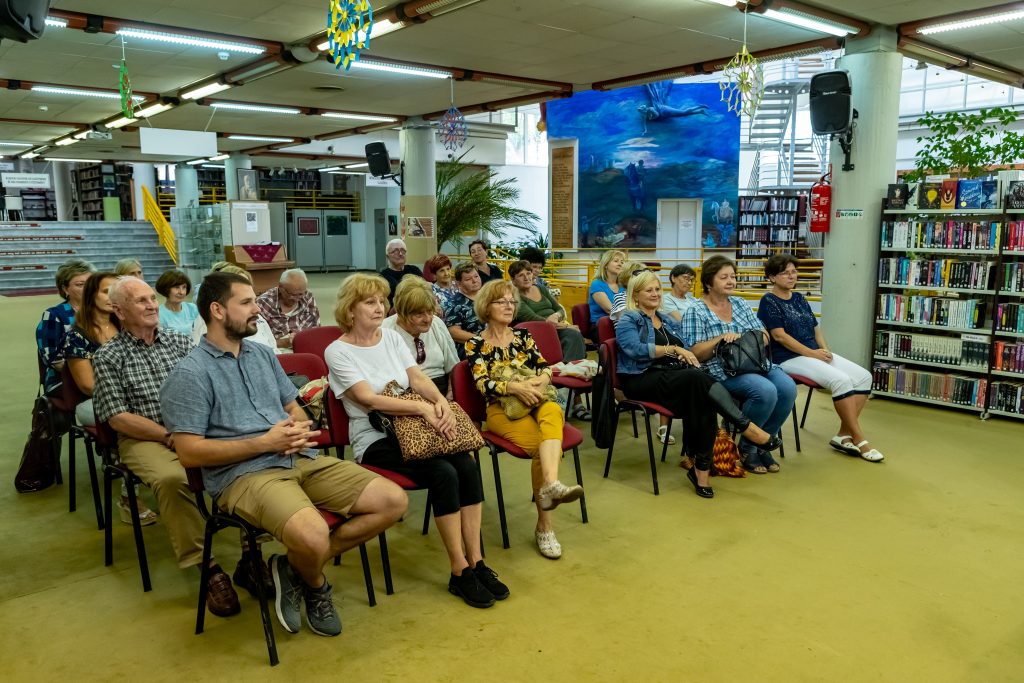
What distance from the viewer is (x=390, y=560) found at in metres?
3.40

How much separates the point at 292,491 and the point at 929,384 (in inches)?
218

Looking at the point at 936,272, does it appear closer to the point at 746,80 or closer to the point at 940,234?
the point at 940,234

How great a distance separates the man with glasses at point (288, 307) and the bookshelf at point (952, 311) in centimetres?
480

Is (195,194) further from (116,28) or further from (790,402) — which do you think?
(790,402)

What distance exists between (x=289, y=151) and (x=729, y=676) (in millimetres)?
17519

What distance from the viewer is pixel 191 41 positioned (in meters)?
7.05

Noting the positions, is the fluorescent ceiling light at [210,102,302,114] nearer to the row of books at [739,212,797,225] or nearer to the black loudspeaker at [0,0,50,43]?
the black loudspeaker at [0,0,50,43]

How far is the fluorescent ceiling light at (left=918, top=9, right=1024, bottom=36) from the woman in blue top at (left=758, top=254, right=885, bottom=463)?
2.87m

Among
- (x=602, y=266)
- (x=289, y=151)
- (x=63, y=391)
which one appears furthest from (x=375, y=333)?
(x=289, y=151)

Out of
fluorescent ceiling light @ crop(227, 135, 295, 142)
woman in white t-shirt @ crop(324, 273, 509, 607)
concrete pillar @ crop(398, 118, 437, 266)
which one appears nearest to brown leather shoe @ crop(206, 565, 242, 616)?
woman in white t-shirt @ crop(324, 273, 509, 607)

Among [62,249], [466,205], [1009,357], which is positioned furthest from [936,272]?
[62,249]

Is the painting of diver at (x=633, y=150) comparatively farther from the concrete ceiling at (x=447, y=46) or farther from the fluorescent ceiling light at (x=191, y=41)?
the fluorescent ceiling light at (x=191, y=41)

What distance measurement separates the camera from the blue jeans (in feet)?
14.6

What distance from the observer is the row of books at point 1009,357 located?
5.71 meters
